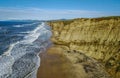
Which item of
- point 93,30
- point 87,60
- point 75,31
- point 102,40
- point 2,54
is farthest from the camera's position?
point 75,31

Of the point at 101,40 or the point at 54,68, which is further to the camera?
the point at 101,40

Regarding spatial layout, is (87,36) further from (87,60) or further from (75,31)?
(87,60)

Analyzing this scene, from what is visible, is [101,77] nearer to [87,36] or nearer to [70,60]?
[70,60]

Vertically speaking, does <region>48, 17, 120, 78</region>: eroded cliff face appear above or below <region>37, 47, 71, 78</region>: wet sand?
above

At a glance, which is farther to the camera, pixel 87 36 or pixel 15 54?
pixel 87 36

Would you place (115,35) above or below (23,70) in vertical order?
above

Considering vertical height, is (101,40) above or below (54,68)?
above

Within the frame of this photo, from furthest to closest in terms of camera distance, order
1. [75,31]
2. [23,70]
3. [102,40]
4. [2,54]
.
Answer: [75,31], [102,40], [2,54], [23,70]

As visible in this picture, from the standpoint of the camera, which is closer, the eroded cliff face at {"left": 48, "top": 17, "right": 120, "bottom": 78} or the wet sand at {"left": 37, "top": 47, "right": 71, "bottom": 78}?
the wet sand at {"left": 37, "top": 47, "right": 71, "bottom": 78}

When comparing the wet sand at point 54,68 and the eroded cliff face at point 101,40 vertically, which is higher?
the eroded cliff face at point 101,40

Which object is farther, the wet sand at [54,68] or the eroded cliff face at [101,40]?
the eroded cliff face at [101,40]

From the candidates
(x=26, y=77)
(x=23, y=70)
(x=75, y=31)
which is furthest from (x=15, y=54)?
(x=75, y=31)
